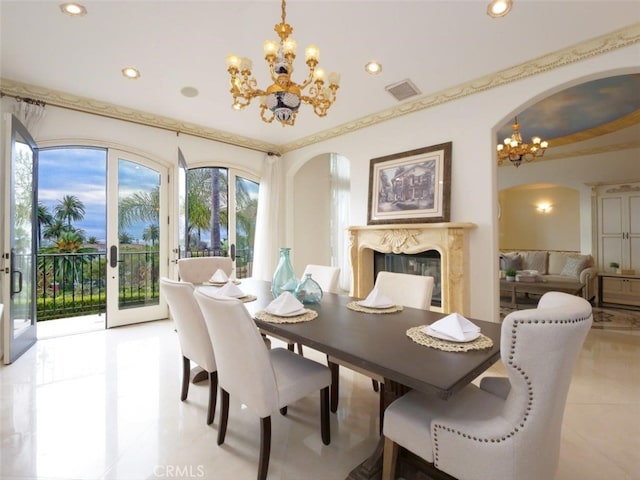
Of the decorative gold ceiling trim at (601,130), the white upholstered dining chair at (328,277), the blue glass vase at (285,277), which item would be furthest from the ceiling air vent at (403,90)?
the decorative gold ceiling trim at (601,130)

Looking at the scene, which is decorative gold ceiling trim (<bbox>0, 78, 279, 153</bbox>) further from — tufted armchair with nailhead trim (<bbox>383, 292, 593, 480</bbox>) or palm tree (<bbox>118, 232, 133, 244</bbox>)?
tufted armchair with nailhead trim (<bbox>383, 292, 593, 480</bbox>)

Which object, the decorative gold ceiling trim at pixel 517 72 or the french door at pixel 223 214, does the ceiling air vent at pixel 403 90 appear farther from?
the french door at pixel 223 214

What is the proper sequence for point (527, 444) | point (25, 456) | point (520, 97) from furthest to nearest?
1. point (520, 97)
2. point (25, 456)
3. point (527, 444)

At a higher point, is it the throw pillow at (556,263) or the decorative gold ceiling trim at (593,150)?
the decorative gold ceiling trim at (593,150)

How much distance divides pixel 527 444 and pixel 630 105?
19.0 ft

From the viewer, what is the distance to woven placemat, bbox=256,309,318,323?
172cm

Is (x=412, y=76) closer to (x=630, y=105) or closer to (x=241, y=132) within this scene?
(x=241, y=132)

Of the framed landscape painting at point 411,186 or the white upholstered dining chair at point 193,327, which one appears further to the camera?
the framed landscape painting at point 411,186

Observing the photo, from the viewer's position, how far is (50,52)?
9.31 feet

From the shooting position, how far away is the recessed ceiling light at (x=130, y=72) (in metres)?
3.13

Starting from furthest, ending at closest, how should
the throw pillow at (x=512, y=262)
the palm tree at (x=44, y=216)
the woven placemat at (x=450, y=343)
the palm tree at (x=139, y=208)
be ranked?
the throw pillow at (x=512, y=262)
the palm tree at (x=44, y=216)
the palm tree at (x=139, y=208)
the woven placemat at (x=450, y=343)

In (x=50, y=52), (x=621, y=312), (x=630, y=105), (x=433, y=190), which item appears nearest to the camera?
(x=50, y=52)

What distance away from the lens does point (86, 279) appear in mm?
5359

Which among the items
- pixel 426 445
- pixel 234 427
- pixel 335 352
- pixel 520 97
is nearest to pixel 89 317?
pixel 234 427
